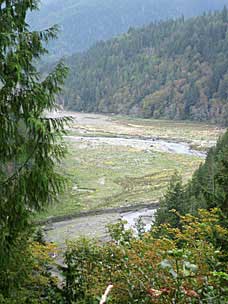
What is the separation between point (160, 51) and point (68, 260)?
148 meters

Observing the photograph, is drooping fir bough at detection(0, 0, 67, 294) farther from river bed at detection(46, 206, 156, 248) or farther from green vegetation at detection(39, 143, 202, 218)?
green vegetation at detection(39, 143, 202, 218)

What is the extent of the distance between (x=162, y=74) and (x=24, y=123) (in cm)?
13978

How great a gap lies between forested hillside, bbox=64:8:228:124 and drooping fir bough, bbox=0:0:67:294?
4288 inches

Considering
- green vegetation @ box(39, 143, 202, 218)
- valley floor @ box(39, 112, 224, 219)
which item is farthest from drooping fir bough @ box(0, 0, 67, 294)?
green vegetation @ box(39, 143, 202, 218)

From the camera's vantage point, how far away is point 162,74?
144125 millimetres

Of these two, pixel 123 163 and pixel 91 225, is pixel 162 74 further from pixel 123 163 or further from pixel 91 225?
pixel 91 225

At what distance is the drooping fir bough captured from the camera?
24.8 feet

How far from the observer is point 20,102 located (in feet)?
25.4

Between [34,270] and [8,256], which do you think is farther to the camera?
[34,270]

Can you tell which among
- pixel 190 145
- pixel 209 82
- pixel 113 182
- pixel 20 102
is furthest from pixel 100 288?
pixel 209 82

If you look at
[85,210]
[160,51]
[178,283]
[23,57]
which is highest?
[160,51]

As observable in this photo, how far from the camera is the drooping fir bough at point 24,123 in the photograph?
298 inches

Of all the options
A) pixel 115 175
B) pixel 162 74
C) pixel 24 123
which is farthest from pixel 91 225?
pixel 162 74

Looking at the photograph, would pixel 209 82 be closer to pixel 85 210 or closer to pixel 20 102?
pixel 85 210
